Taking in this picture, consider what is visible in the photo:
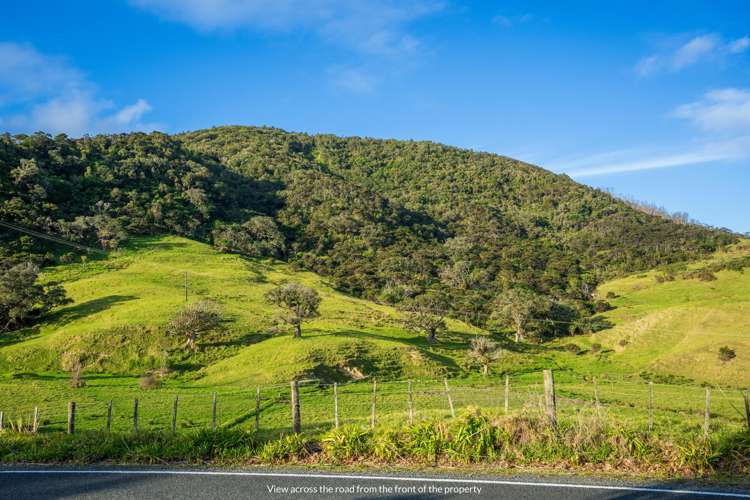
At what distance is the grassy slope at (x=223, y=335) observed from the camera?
1893 inches

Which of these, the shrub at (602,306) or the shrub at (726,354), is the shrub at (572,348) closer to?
the shrub at (726,354)

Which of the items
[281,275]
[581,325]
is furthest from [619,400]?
[281,275]

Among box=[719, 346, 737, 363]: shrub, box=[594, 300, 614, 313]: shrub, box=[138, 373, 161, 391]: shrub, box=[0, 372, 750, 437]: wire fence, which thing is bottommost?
box=[0, 372, 750, 437]: wire fence

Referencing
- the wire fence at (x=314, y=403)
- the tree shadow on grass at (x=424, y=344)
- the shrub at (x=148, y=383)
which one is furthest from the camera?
the tree shadow on grass at (x=424, y=344)

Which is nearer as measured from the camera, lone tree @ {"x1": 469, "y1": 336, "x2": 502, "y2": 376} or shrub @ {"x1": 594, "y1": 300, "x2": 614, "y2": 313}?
lone tree @ {"x1": 469, "y1": 336, "x2": 502, "y2": 376}

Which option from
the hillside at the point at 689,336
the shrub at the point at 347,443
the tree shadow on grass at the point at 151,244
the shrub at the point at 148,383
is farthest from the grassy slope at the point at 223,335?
the shrub at the point at 347,443

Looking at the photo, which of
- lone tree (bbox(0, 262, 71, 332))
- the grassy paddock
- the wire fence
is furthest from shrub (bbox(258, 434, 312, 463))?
lone tree (bbox(0, 262, 71, 332))

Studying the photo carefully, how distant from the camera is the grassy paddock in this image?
31.9 ft

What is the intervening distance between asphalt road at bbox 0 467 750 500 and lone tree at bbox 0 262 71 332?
57.3m

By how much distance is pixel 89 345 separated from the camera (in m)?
50.4

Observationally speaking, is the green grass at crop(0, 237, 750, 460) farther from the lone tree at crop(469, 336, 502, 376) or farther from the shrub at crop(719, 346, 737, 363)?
the lone tree at crop(469, 336, 502, 376)

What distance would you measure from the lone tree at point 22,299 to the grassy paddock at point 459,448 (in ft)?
179

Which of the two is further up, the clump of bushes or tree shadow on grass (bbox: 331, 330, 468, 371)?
the clump of bushes

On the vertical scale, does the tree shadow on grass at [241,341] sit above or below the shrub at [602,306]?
below
